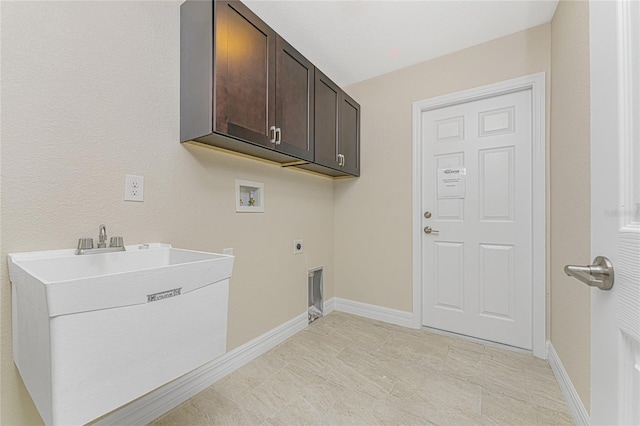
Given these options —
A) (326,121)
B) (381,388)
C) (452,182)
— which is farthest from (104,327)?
(452,182)

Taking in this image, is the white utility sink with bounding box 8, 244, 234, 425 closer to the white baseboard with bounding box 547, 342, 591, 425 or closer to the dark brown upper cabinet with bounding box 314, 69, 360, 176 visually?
the dark brown upper cabinet with bounding box 314, 69, 360, 176

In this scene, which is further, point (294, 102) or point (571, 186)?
point (294, 102)

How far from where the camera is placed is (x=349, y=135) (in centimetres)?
252

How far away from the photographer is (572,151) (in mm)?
1462

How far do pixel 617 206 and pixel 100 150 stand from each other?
5.56 ft

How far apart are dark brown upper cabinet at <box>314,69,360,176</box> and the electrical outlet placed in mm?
1145

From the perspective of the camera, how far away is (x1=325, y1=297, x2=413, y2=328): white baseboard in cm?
246

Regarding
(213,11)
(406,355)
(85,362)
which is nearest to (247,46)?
(213,11)

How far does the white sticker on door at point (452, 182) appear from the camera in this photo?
2248 millimetres

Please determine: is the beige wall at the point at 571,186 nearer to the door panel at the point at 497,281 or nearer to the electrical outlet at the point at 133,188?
the door panel at the point at 497,281

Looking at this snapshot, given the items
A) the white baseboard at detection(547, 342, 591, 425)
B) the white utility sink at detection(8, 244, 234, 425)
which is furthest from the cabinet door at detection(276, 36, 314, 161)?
the white baseboard at detection(547, 342, 591, 425)

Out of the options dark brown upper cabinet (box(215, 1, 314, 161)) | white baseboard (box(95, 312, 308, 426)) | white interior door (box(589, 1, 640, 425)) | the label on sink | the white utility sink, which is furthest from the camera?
dark brown upper cabinet (box(215, 1, 314, 161))

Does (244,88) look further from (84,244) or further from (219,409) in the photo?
(219,409)

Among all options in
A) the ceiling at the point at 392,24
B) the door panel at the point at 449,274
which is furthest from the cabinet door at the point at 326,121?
the door panel at the point at 449,274
